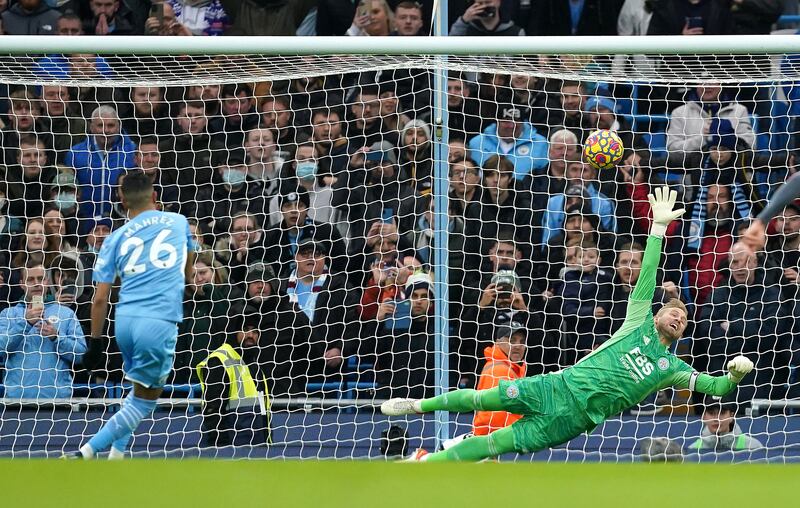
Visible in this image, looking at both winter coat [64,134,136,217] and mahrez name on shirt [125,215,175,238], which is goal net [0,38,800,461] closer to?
winter coat [64,134,136,217]

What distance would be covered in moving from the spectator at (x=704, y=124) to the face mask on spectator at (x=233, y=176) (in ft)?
10.2

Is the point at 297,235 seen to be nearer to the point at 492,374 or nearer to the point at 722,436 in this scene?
the point at 492,374

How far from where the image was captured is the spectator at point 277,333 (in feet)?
27.4

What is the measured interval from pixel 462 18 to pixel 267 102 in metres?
1.74

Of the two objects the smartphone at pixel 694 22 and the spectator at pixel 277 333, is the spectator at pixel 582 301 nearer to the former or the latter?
the spectator at pixel 277 333

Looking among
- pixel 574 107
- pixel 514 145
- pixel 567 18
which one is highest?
pixel 567 18

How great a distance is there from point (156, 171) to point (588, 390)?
3881 mm

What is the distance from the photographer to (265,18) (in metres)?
10.0

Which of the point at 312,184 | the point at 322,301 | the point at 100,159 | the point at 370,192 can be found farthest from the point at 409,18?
the point at 100,159

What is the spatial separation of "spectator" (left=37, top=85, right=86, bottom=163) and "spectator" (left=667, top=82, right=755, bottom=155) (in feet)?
14.2

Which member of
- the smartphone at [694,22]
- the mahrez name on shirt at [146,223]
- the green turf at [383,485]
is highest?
the smartphone at [694,22]

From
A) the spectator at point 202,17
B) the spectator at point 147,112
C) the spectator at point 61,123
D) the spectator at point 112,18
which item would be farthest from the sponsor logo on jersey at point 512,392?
the spectator at point 112,18

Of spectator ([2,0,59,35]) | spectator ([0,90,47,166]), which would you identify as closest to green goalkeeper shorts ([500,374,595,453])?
spectator ([0,90,47,166])

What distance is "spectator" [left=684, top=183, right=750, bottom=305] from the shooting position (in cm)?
843
